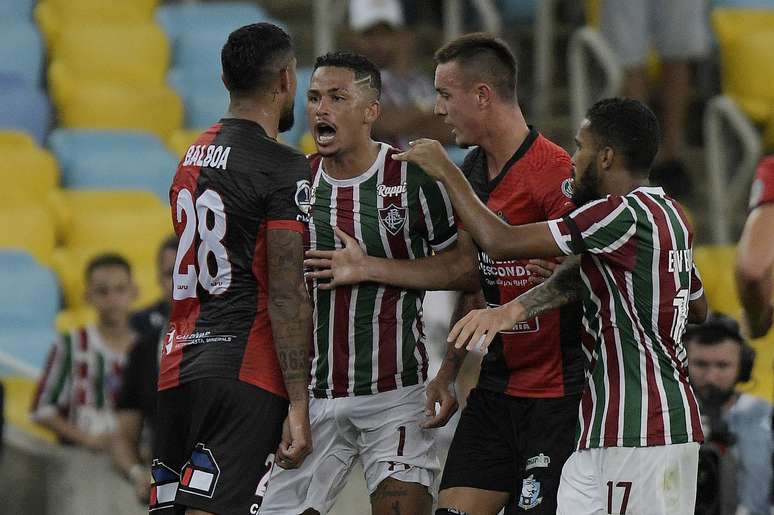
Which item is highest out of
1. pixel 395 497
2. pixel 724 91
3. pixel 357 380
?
pixel 724 91

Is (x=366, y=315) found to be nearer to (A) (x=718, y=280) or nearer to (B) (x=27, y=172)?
(A) (x=718, y=280)

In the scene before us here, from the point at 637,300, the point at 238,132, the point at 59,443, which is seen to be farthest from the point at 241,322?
the point at 59,443

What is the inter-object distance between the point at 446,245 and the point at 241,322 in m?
0.96

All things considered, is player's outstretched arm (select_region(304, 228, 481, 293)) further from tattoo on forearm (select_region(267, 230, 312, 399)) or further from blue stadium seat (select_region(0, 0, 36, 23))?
blue stadium seat (select_region(0, 0, 36, 23))

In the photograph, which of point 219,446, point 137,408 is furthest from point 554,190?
point 137,408

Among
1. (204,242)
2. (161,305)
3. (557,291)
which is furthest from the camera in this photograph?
(161,305)

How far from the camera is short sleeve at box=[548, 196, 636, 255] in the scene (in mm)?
4957

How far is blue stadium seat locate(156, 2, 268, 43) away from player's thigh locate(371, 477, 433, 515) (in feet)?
20.5

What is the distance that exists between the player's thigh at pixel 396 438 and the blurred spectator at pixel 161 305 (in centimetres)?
251

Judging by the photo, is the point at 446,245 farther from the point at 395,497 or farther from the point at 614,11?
the point at 614,11

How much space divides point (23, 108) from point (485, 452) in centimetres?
598

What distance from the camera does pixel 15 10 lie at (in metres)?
11.2

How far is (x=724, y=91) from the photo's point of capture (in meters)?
10.7

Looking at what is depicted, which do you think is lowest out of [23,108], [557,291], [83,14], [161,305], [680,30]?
[557,291]
